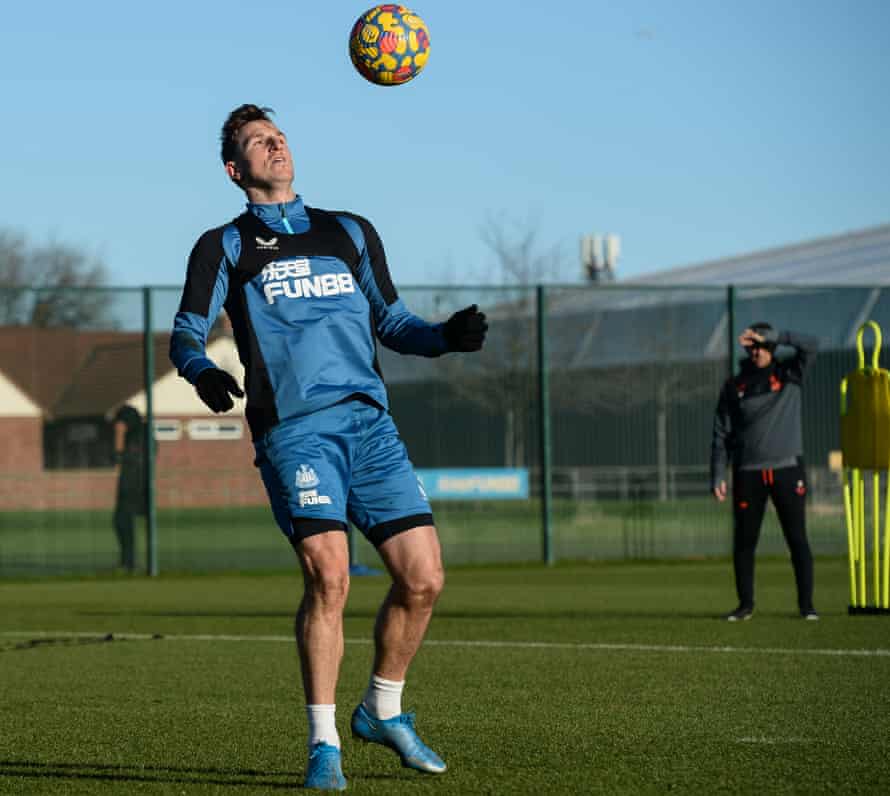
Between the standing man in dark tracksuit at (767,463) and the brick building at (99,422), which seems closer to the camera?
the standing man in dark tracksuit at (767,463)

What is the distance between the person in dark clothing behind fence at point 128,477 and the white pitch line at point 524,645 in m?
7.50

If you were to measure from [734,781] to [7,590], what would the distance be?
14.8 metres

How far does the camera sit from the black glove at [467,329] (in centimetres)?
637

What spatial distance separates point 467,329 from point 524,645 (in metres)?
5.57

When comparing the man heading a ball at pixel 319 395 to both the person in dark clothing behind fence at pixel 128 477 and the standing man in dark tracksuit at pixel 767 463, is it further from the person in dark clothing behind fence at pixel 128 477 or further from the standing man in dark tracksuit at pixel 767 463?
the person in dark clothing behind fence at pixel 128 477

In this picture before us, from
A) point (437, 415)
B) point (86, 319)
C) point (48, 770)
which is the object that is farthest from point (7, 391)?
point (48, 770)

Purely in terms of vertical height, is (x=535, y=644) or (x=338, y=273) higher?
(x=338, y=273)

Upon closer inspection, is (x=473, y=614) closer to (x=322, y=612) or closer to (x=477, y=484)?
(x=477, y=484)

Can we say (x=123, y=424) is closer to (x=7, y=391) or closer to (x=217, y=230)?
(x=7, y=391)

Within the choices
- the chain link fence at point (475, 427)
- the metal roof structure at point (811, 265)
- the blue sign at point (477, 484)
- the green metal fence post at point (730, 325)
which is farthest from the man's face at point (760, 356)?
the metal roof structure at point (811, 265)

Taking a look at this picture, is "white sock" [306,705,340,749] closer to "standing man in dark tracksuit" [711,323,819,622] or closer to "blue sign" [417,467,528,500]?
"standing man in dark tracksuit" [711,323,819,622]

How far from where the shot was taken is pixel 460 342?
6375 mm

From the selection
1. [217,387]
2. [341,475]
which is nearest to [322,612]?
[341,475]

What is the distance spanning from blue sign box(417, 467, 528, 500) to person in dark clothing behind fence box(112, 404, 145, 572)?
11.2 ft
